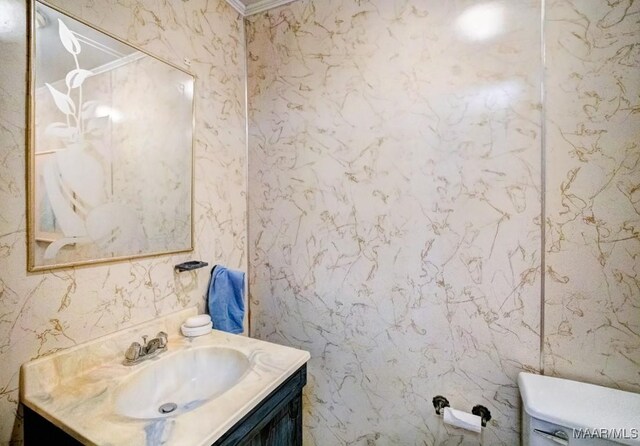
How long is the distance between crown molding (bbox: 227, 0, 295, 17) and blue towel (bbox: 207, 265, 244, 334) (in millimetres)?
1293

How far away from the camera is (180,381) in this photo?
0.97 meters

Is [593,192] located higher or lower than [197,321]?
higher

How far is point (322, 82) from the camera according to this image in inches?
49.4

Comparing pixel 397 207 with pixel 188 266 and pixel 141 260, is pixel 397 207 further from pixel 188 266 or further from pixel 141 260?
pixel 141 260

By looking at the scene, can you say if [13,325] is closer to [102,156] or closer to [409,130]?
[102,156]

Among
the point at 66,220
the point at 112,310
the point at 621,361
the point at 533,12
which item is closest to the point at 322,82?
the point at 533,12

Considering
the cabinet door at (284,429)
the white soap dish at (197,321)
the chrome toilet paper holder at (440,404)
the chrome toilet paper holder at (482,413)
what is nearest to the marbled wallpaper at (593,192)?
the chrome toilet paper holder at (482,413)

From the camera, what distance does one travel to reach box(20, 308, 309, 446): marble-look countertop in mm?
597

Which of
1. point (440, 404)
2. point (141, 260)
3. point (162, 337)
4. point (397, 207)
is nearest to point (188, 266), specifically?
point (141, 260)

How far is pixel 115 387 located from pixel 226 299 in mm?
518

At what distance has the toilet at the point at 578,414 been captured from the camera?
712 millimetres

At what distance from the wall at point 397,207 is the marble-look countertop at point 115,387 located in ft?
1.34

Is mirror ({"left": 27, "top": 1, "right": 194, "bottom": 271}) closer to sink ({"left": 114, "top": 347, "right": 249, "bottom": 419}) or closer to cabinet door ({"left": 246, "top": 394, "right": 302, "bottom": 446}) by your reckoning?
sink ({"left": 114, "top": 347, "right": 249, "bottom": 419})

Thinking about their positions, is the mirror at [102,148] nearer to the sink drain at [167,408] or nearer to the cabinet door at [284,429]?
the sink drain at [167,408]
